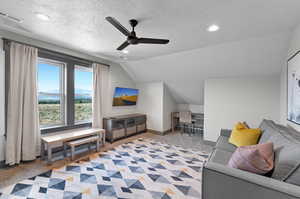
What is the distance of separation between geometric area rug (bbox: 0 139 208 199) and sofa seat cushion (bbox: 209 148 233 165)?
1.61 ft

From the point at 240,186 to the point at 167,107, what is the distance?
4.10 meters

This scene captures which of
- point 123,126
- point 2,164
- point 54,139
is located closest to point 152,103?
point 123,126

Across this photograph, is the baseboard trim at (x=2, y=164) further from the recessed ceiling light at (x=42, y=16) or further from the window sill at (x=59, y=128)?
the recessed ceiling light at (x=42, y=16)

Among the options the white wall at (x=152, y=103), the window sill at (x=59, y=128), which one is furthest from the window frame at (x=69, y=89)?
the white wall at (x=152, y=103)

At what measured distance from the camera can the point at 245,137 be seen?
228 cm

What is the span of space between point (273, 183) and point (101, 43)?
3.26 meters

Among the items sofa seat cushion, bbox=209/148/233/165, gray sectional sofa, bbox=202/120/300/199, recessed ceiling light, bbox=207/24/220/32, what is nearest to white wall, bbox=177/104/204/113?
sofa seat cushion, bbox=209/148/233/165

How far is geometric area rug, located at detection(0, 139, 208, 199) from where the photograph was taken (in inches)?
72.9

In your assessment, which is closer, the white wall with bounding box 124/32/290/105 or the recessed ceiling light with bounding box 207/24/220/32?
the recessed ceiling light with bounding box 207/24/220/32

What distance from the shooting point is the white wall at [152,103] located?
494cm

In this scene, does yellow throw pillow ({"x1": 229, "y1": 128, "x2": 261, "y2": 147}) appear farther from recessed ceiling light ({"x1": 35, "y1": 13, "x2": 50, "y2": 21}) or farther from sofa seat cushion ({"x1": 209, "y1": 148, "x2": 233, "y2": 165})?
recessed ceiling light ({"x1": 35, "y1": 13, "x2": 50, "y2": 21})

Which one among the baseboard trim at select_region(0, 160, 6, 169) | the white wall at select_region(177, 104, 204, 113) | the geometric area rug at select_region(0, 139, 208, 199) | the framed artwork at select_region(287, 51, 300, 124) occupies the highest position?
the framed artwork at select_region(287, 51, 300, 124)

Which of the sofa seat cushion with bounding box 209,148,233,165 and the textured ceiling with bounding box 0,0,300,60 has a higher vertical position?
the textured ceiling with bounding box 0,0,300,60

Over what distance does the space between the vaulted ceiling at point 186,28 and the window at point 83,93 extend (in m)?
0.78
